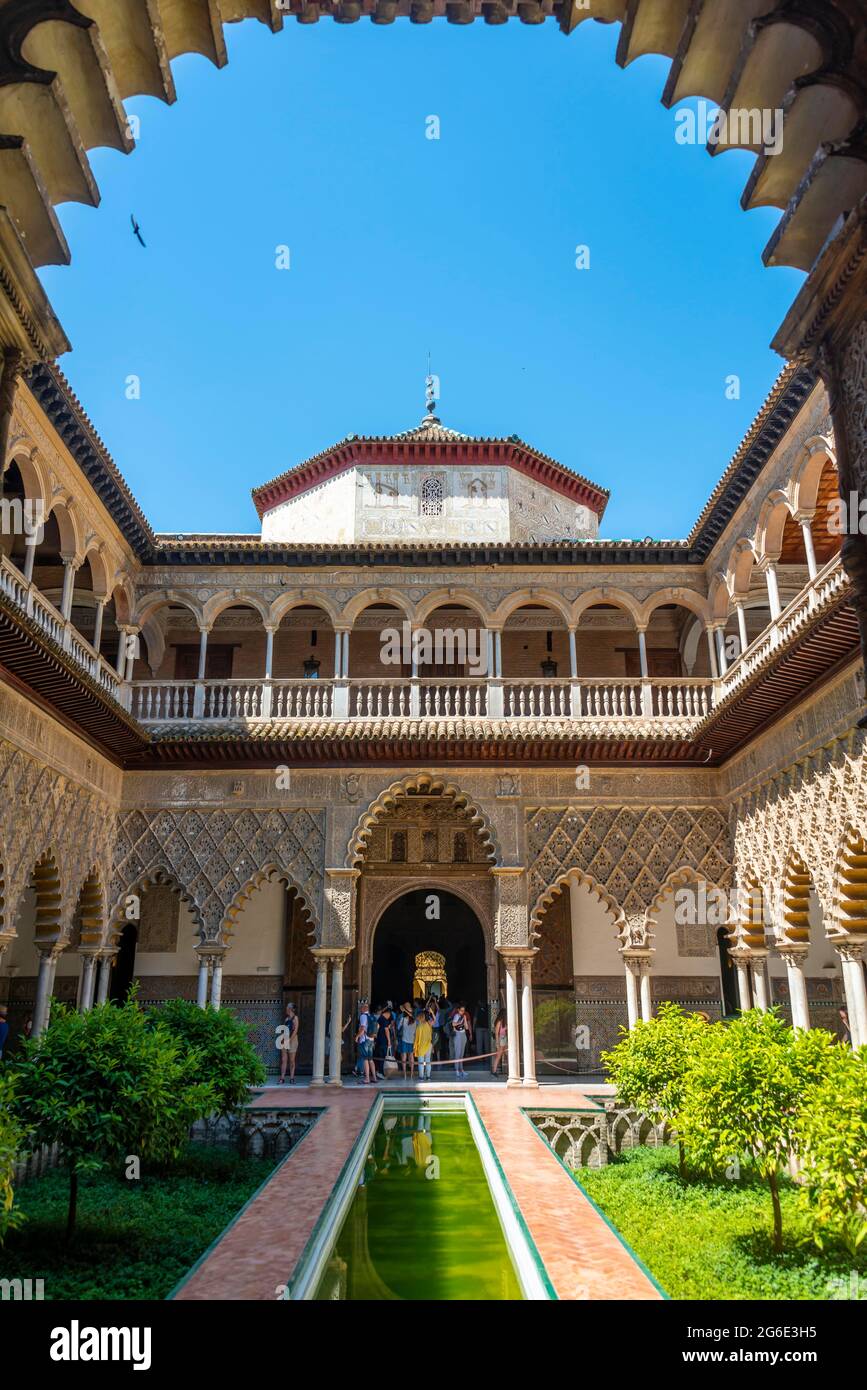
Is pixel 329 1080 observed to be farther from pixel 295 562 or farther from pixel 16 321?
pixel 16 321

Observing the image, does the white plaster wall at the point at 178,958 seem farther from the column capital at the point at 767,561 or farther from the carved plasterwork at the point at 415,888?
the column capital at the point at 767,561

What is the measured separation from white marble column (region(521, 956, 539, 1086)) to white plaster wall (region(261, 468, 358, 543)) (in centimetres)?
806

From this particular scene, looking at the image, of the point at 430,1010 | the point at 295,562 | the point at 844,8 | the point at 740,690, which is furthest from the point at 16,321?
the point at 430,1010

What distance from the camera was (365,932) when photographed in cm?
1569

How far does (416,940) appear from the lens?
55.9 ft

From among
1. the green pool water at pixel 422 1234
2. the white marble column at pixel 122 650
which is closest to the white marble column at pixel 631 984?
the green pool water at pixel 422 1234

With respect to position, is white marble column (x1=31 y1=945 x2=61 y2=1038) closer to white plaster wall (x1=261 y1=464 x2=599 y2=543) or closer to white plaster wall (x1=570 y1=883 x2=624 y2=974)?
white plaster wall (x1=570 y1=883 x2=624 y2=974)

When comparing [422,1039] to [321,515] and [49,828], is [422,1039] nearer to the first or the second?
[49,828]

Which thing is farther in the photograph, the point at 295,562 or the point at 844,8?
the point at 295,562

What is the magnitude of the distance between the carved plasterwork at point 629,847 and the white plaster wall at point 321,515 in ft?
22.2

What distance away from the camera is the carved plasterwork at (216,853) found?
1351 cm
